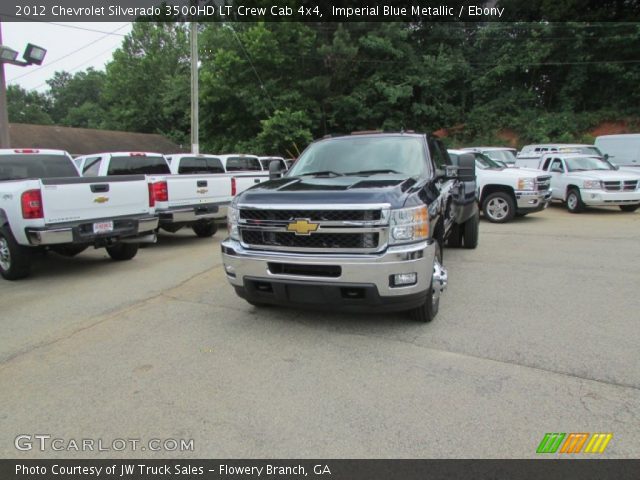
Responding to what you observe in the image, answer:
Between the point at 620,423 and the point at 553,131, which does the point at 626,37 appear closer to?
the point at 553,131

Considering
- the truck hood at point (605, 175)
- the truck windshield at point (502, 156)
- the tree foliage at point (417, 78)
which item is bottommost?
the truck hood at point (605, 175)

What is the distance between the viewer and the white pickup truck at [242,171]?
10.9 m

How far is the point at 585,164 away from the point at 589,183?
1.35 metres

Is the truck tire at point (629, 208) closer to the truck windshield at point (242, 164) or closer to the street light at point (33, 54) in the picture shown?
the truck windshield at point (242, 164)

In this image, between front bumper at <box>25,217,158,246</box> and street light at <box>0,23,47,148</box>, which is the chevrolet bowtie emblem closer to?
front bumper at <box>25,217,158,246</box>

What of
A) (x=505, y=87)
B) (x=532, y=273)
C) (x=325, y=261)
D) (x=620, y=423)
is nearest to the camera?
(x=620, y=423)

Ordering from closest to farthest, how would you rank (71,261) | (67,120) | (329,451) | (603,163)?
(329,451) < (71,261) < (603,163) < (67,120)

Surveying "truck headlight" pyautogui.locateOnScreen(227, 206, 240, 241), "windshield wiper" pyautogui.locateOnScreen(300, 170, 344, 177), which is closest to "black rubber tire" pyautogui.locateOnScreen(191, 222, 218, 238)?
"windshield wiper" pyautogui.locateOnScreen(300, 170, 344, 177)

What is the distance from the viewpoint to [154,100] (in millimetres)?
39906

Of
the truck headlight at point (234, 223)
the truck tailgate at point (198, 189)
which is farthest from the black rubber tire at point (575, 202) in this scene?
the truck headlight at point (234, 223)

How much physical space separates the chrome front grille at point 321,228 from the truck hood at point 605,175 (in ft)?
39.7

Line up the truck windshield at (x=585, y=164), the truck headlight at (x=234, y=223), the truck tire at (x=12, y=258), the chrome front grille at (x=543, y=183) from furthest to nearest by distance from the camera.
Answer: the truck windshield at (x=585, y=164) < the chrome front grille at (x=543, y=183) < the truck tire at (x=12, y=258) < the truck headlight at (x=234, y=223)

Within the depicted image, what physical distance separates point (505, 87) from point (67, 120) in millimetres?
57883

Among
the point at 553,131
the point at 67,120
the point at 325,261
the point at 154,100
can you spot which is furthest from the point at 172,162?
the point at 67,120
